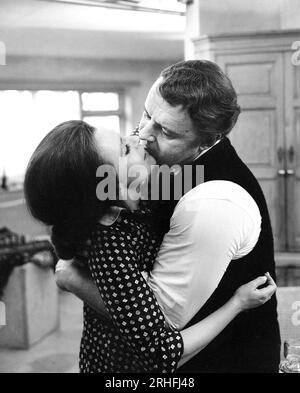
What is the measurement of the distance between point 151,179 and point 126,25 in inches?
135

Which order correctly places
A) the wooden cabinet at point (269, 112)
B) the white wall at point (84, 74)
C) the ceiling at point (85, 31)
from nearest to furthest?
the wooden cabinet at point (269, 112)
the ceiling at point (85, 31)
the white wall at point (84, 74)

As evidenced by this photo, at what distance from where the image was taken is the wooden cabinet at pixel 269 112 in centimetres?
266

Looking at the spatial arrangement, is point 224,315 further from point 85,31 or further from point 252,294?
point 85,31

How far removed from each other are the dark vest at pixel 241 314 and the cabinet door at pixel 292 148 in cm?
182

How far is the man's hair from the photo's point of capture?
856mm

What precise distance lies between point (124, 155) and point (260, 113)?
78.2 inches

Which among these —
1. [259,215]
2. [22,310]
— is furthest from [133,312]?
[22,310]

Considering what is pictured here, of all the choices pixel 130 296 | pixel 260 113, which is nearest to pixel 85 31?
pixel 260 113

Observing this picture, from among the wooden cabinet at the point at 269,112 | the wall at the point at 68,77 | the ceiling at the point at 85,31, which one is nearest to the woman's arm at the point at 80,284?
the wooden cabinet at the point at 269,112

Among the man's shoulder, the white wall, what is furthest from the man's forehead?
the white wall

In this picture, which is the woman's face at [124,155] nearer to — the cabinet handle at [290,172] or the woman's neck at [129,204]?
the woman's neck at [129,204]

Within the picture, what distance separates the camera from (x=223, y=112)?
871mm

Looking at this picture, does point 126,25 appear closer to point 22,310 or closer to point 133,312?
point 22,310

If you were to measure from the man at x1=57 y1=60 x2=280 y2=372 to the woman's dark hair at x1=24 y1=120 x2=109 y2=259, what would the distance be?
0.41 feet
